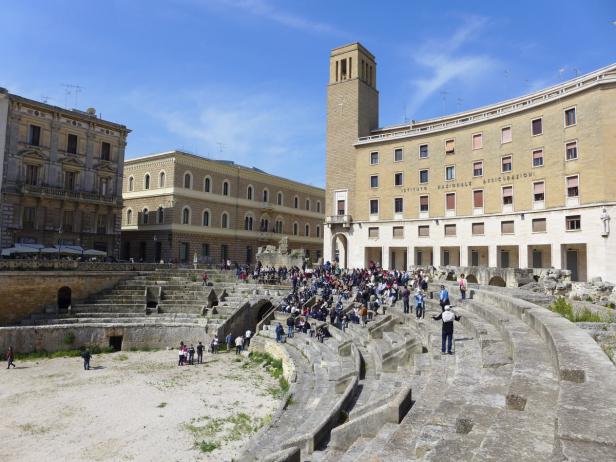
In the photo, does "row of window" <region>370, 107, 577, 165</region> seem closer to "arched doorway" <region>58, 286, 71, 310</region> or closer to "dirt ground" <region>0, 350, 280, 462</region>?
"dirt ground" <region>0, 350, 280, 462</region>

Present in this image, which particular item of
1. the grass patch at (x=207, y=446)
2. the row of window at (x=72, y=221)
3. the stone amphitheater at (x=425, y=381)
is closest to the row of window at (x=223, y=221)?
the row of window at (x=72, y=221)

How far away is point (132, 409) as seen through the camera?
16844 mm

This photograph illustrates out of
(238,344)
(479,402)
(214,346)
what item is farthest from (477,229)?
(479,402)

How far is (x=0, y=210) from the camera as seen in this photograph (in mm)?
34344

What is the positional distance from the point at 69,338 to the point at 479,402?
87.5 ft

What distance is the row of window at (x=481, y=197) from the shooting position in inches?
1277

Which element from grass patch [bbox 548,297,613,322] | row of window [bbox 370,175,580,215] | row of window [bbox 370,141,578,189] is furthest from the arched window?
grass patch [bbox 548,297,613,322]

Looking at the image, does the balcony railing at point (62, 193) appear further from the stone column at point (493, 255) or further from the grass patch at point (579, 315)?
the grass patch at point (579, 315)

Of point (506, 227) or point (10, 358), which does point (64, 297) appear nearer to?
point (10, 358)

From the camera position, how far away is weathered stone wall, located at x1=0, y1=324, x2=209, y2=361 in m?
25.6

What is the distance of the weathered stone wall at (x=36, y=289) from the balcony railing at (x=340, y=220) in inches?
903

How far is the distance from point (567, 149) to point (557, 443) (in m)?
34.5

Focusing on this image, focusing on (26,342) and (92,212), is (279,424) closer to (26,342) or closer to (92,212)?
(26,342)

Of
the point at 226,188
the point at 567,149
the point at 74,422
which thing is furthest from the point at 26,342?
the point at 567,149
